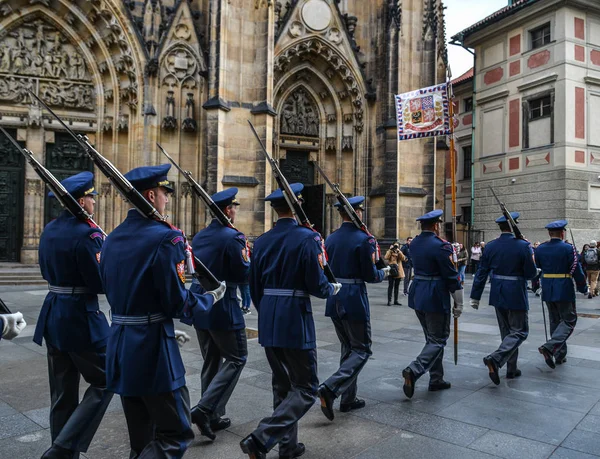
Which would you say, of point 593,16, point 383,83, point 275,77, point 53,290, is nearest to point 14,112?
point 275,77

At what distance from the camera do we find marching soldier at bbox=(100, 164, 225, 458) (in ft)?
10.1

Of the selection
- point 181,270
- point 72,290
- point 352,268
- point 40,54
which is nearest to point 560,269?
point 352,268

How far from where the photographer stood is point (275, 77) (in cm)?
1911

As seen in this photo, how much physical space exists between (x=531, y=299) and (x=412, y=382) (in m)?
11.1

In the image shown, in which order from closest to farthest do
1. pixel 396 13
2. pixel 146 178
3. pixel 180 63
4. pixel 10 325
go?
1. pixel 10 325
2. pixel 146 178
3. pixel 180 63
4. pixel 396 13

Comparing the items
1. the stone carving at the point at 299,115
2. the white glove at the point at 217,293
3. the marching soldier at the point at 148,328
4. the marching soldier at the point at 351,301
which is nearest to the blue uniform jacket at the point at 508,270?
the marching soldier at the point at 351,301

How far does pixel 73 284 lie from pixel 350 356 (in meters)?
2.63

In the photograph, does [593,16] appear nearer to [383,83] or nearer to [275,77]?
[383,83]

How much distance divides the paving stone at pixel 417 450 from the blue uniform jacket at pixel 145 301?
1.82 meters

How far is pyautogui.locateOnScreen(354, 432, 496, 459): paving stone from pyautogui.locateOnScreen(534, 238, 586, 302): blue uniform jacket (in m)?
3.98

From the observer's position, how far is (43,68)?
17.2 meters

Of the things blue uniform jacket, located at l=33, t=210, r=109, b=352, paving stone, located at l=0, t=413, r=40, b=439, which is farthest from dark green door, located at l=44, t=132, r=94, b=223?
blue uniform jacket, located at l=33, t=210, r=109, b=352

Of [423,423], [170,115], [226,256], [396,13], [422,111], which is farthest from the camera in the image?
[396,13]

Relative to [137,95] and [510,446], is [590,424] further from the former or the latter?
[137,95]
